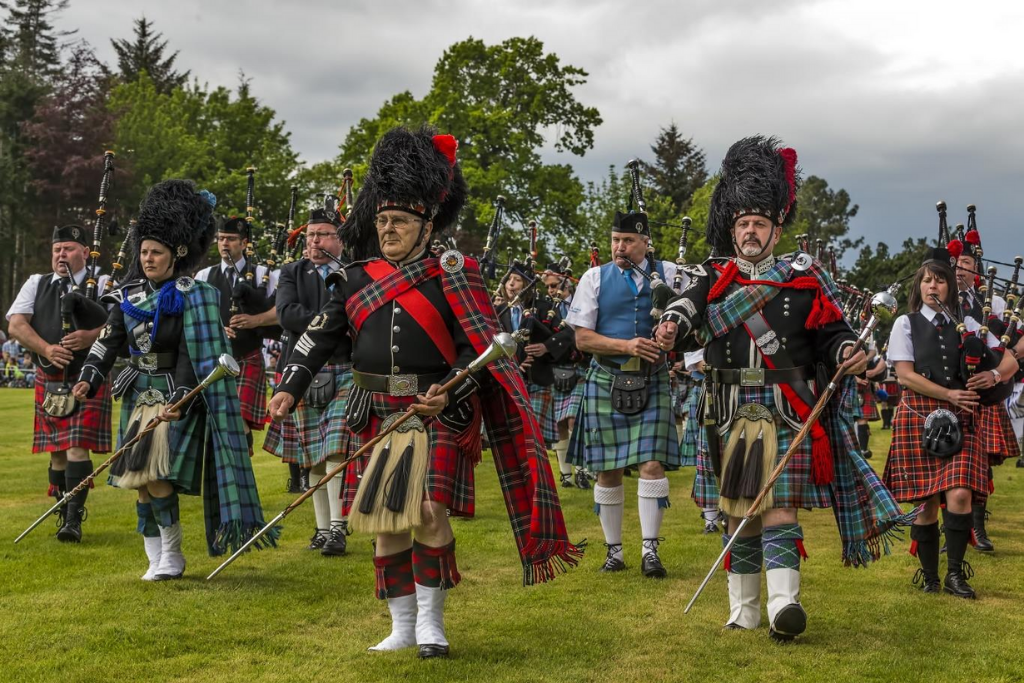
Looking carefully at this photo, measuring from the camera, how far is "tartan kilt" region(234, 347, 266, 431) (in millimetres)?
8258

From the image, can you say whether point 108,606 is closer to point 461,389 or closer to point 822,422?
point 461,389

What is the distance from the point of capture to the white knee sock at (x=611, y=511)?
648cm

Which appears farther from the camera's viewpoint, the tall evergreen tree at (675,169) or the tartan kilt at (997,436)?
the tall evergreen tree at (675,169)

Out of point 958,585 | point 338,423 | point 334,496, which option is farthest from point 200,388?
point 958,585

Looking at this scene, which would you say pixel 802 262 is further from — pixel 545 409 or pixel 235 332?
pixel 545 409

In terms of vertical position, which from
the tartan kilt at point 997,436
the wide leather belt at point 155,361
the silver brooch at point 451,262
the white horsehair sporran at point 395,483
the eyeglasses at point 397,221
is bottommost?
the tartan kilt at point 997,436

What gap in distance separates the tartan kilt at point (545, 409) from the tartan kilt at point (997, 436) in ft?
13.4

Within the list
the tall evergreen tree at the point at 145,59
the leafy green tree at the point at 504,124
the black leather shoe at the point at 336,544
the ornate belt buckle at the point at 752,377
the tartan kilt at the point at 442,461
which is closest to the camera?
the tartan kilt at the point at 442,461

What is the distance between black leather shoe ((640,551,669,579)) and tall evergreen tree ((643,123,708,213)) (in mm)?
48907

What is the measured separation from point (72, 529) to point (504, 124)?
24190 mm

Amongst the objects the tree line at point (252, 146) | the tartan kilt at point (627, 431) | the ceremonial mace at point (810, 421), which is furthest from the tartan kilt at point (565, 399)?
the tree line at point (252, 146)

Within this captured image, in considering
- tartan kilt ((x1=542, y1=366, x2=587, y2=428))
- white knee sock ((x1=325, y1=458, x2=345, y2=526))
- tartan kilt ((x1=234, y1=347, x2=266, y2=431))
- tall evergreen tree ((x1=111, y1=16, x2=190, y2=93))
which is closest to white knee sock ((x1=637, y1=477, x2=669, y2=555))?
white knee sock ((x1=325, y1=458, x2=345, y2=526))

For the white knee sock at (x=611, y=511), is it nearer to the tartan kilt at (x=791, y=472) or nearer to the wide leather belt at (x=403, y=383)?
the tartan kilt at (x=791, y=472)

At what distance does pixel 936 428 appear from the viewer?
614 cm
